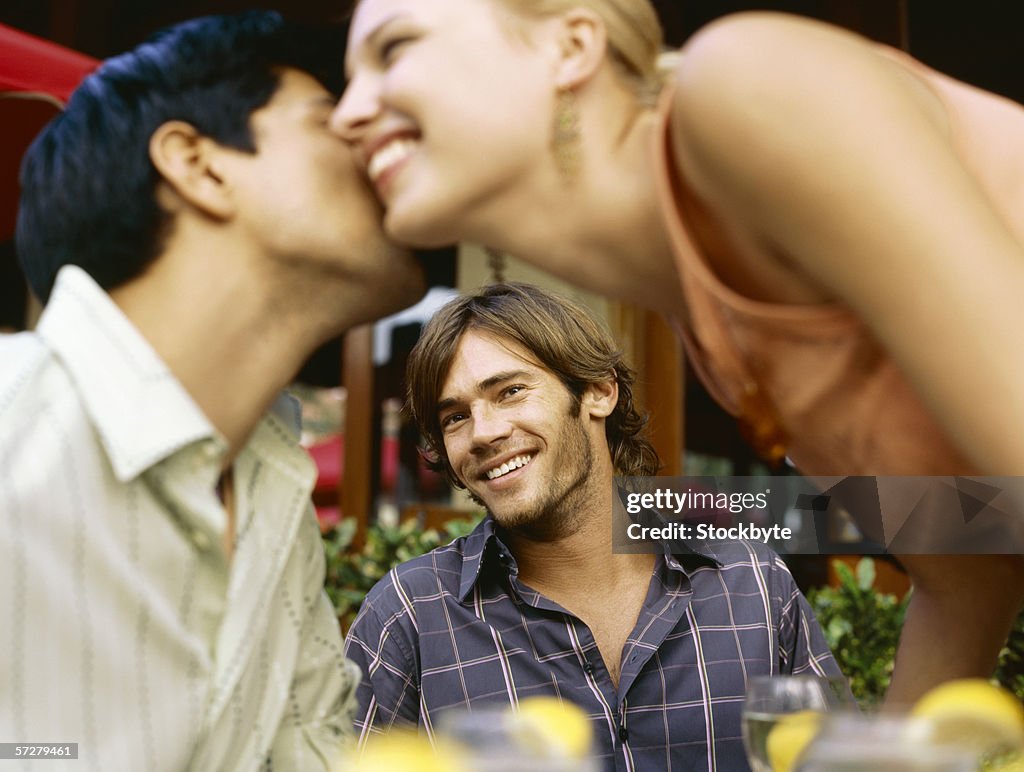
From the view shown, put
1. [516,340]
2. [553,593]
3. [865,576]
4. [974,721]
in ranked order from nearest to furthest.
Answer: [974,721] → [553,593] → [516,340] → [865,576]

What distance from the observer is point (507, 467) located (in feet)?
6.68

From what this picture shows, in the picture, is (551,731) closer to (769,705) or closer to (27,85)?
(769,705)

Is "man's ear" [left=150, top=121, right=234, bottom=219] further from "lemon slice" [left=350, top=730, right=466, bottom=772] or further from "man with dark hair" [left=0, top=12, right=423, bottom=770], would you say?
"lemon slice" [left=350, top=730, right=466, bottom=772]

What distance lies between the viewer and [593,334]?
7.41 ft

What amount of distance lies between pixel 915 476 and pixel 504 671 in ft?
3.48

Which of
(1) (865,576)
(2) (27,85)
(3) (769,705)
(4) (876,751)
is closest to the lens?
(4) (876,751)

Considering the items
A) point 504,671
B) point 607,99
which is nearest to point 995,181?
point 607,99

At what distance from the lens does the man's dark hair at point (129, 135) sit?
1.09 meters

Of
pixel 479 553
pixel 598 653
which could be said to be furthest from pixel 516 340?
pixel 598 653

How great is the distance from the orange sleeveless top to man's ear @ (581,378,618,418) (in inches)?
47.0

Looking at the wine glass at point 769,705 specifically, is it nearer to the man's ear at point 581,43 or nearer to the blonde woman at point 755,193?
the blonde woman at point 755,193

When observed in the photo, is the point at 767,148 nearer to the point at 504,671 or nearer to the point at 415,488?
the point at 504,671

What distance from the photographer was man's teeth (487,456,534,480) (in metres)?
2.04

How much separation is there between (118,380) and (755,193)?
0.65 m
